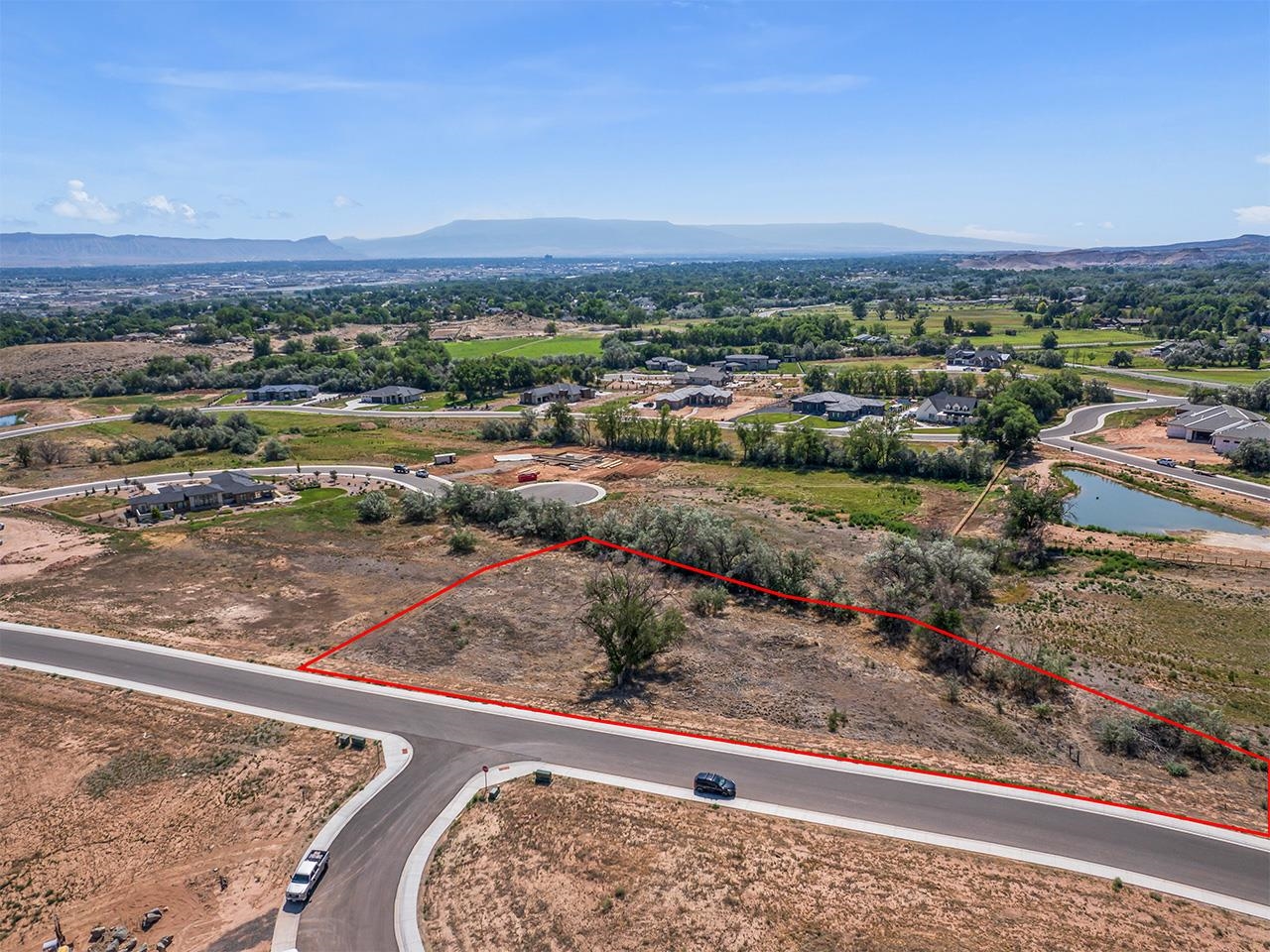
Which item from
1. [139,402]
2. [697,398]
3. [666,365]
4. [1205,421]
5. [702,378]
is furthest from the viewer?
[666,365]

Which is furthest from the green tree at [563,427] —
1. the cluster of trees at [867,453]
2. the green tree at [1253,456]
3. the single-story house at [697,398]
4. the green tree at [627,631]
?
the green tree at [1253,456]

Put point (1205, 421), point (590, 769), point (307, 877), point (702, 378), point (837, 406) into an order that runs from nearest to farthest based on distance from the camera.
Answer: point (307, 877) → point (590, 769) → point (1205, 421) → point (837, 406) → point (702, 378)

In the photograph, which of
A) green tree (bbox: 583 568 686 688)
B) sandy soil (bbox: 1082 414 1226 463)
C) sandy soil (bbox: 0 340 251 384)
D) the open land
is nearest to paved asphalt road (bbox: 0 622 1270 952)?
the open land

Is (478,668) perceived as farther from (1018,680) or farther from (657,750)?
(1018,680)

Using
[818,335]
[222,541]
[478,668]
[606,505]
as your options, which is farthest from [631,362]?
[478,668]

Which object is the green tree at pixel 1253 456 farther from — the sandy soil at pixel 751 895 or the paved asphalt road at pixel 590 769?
the sandy soil at pixel 751 895

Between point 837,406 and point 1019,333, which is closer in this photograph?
point 837,406

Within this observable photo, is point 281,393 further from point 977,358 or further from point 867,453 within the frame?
point 977,358

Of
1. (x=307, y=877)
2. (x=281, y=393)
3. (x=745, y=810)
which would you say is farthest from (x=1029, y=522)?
(x=281, y=393)
